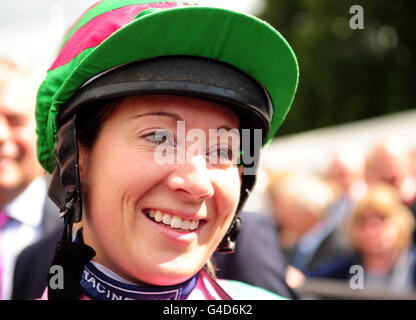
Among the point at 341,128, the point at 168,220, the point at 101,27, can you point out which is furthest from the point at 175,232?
the point at 341,128

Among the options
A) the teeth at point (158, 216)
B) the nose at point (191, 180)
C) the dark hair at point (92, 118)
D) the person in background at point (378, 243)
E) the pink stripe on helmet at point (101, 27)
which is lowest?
the person in background at point (378, 243)

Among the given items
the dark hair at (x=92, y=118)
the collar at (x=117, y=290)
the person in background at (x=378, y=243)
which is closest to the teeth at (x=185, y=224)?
the collar at (x=117, y=290)

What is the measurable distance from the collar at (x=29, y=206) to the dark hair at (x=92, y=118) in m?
1.61

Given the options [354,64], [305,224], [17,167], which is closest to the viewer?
[17,167]

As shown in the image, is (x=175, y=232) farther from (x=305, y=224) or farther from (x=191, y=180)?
(x=305, y=224)

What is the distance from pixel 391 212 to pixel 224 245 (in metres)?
2.80

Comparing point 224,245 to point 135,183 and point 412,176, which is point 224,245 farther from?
point 412,176

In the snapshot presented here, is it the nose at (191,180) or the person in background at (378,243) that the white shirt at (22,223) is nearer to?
the nose at (191,180)

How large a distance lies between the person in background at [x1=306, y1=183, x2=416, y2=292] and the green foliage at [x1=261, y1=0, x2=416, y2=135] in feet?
44.1

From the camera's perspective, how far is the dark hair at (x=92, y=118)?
1.53 metres

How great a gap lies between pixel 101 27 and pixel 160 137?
13.5 inches

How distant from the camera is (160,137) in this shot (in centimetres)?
149

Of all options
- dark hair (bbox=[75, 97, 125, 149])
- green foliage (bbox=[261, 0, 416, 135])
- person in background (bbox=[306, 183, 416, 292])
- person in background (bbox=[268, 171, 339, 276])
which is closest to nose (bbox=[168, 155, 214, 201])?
dark hair (bbox=[75, 97, 125, 149])
